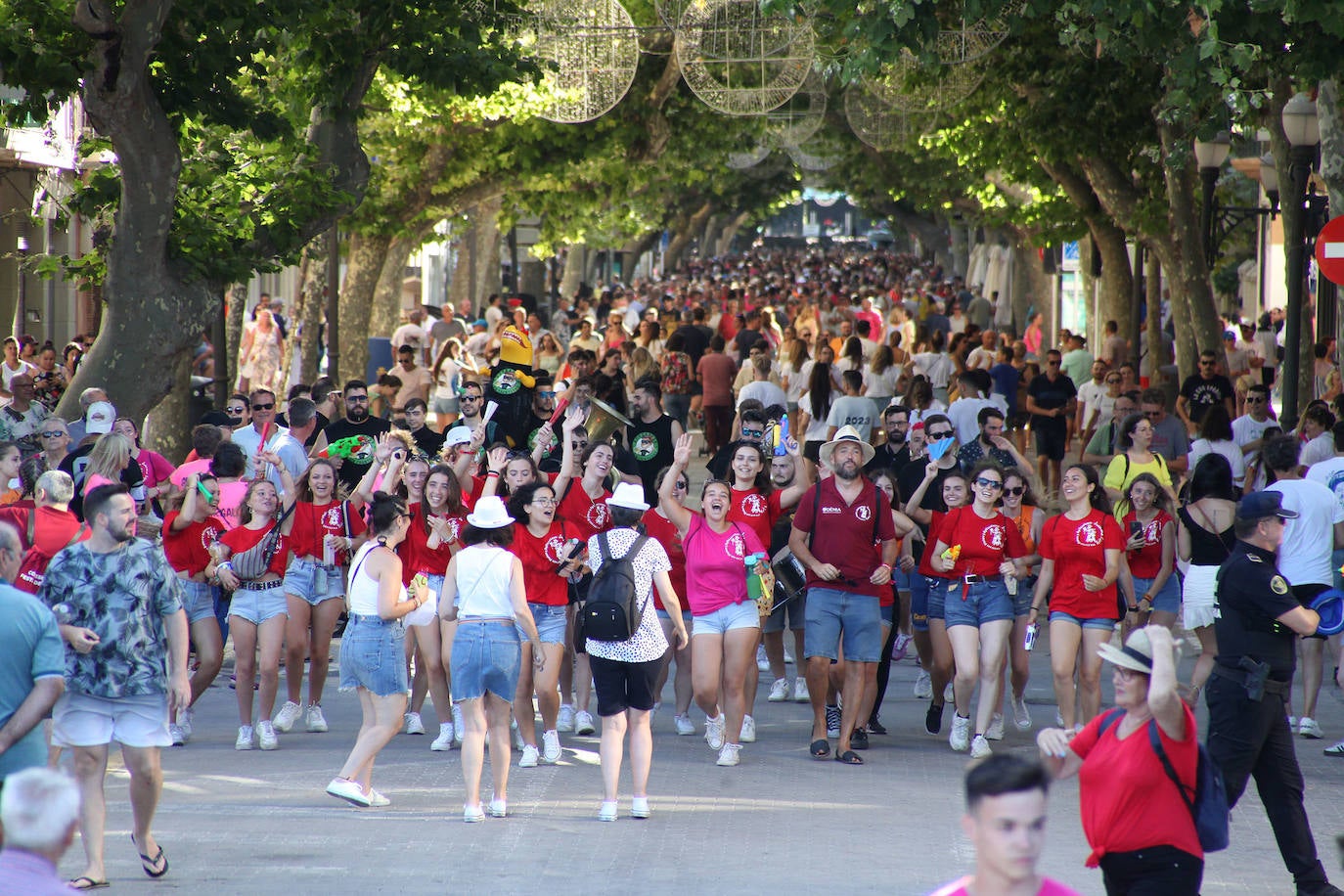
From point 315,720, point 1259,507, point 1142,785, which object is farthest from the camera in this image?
point 315,720

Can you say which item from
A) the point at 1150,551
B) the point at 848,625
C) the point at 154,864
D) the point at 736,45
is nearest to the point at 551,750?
the point at 848,625

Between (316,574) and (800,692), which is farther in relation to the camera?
(800,692)

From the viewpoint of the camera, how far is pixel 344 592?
10086 millimetres

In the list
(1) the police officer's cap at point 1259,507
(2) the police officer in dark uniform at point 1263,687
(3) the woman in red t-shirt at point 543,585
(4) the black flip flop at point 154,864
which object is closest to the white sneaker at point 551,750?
(3) the woman in red t-shirt at point 543,585

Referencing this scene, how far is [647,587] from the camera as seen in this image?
816 cm

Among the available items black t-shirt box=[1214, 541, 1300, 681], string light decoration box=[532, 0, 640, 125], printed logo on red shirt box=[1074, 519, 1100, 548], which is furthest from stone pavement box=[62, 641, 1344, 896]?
string light decoration box=[532, 0, 640, 125]

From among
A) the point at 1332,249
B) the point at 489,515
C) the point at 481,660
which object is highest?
the point at 1332,249

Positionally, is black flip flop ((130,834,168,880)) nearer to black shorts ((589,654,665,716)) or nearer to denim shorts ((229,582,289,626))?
black shorts ((589,654,665,716))

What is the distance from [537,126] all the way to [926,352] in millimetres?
6357

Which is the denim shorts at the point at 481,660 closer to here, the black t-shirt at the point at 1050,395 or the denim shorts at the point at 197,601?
the denim shorts at the point at 197,601

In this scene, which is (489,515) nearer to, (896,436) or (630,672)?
(630,672)

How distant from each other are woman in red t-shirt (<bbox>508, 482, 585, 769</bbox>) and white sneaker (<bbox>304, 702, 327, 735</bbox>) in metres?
1.43

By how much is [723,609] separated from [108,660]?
3478mm

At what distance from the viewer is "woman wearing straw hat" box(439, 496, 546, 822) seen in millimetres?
7984
